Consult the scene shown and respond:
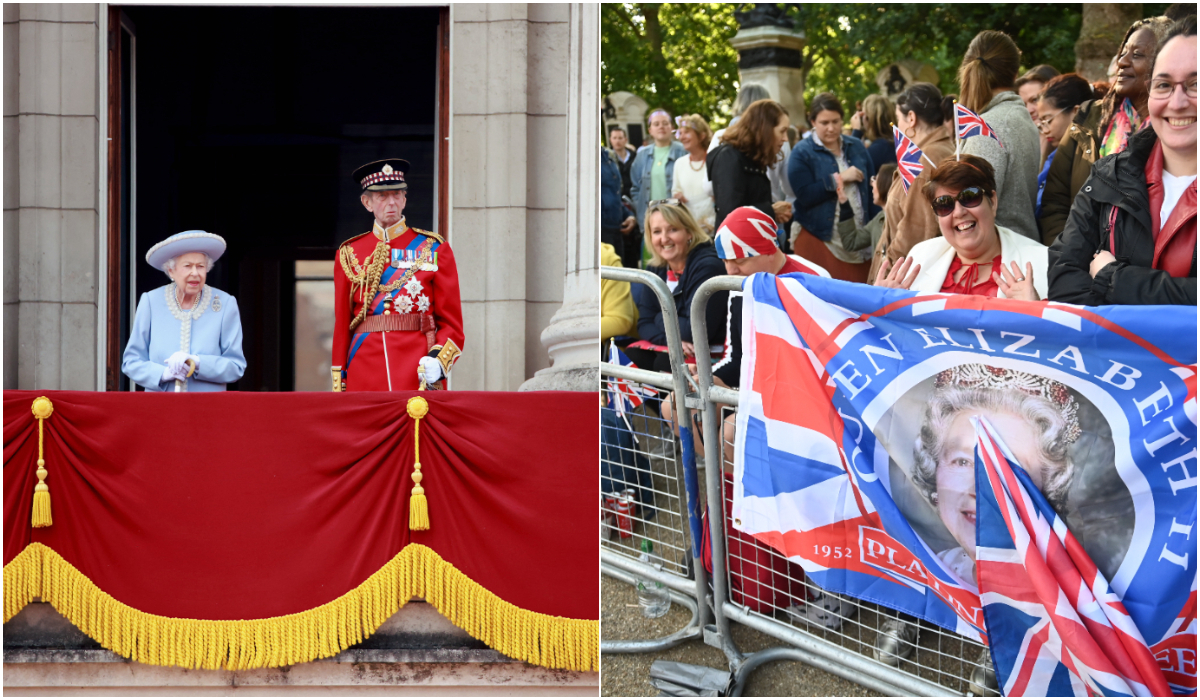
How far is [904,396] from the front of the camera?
10.6 ft

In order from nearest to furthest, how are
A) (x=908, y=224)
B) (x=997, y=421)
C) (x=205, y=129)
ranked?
(x=997, y=421) < (x=908, y=224) < (x=205, y=129)

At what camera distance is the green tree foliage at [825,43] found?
35.2 ft

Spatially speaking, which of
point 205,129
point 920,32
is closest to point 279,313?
point 205,129

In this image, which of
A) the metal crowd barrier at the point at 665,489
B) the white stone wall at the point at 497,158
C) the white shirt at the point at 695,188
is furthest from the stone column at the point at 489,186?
the metal crowd barrier at the point at 665,489

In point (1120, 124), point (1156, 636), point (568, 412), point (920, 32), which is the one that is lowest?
point (1156, 636)

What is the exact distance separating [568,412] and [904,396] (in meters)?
1.37

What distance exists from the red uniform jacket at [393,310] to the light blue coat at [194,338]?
49 cm

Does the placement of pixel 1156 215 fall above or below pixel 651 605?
above

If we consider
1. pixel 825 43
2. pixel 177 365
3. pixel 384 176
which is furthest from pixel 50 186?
pixel 825 43

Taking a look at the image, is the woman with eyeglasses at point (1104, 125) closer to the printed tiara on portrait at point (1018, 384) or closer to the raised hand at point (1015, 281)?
the raised hand at point (1015, 281)

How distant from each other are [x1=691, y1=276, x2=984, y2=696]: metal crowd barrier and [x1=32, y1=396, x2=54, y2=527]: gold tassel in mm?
2552

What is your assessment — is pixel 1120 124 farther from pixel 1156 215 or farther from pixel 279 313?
pixel 279 313

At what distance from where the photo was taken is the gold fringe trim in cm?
392

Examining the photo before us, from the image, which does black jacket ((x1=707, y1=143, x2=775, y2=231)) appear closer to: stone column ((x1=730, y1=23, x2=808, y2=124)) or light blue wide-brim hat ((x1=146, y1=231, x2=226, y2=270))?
light blue wide-brim hat ((x1=146, y1=231, x2=226, y2=270))
